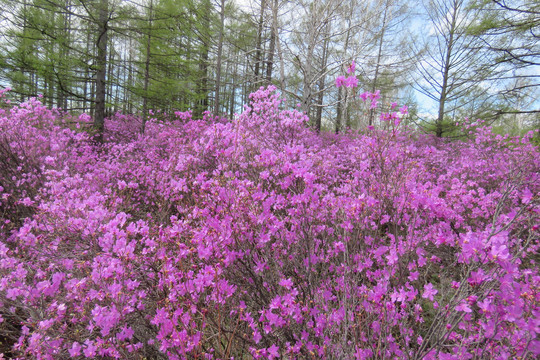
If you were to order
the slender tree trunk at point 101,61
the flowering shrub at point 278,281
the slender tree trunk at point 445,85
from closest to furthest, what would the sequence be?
the flowering shrub at point 278,281, the slender tree trunk at point 101,61, the slender tree trunk at point 445,85

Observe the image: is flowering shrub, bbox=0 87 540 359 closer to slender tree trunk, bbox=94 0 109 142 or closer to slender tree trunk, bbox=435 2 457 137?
slender tree trunk, bbox=94 0 109 142

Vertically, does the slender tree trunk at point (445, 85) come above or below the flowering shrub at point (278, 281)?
above

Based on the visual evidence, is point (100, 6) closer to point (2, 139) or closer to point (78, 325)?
point (2, 139)

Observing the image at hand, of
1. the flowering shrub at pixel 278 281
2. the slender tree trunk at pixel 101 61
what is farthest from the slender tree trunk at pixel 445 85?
the slender tree trunk at pixel 101 61

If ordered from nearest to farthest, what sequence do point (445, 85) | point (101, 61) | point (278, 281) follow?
point (278, 281)
point (101, 61)
point (445, 85)

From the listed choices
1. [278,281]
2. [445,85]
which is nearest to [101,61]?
[278,281]

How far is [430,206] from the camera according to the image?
2170 mm

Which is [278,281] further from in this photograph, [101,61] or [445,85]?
[445,85]

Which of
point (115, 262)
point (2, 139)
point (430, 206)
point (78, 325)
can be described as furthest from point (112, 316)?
point (2, 139)

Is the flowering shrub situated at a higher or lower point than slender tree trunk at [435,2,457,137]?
lower

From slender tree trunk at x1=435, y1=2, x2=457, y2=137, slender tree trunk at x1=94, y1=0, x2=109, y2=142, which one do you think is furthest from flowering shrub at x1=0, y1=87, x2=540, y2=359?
slender tree trunk at x1=435, y1=2, x2=457, y2=137

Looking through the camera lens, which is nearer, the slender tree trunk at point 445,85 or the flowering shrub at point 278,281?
the flowering shrub at point 278,281

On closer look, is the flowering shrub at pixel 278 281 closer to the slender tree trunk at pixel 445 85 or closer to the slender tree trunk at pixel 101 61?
the slender tree trunk at pixel 101 61

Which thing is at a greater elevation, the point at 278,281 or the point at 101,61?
the point at 101,61
